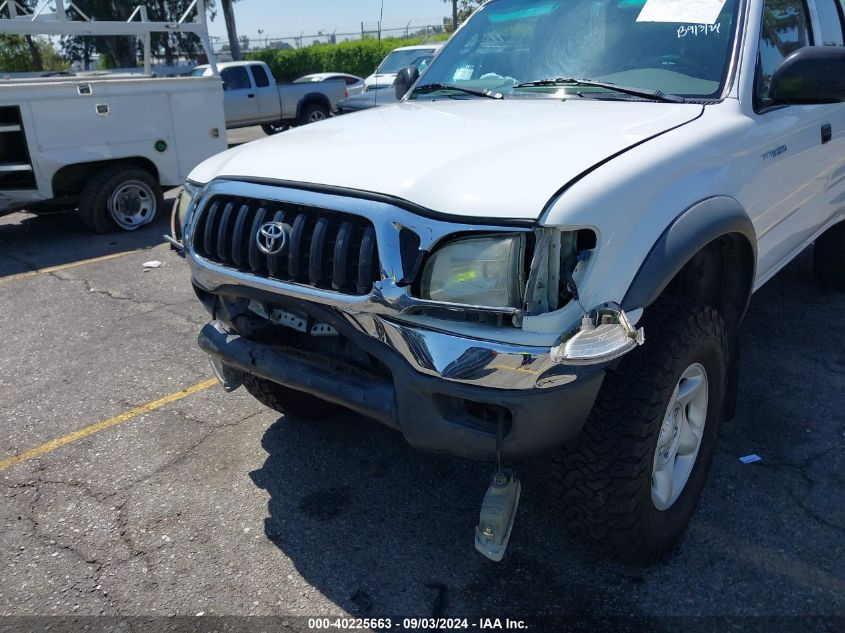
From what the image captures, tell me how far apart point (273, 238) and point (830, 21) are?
12.3 ft

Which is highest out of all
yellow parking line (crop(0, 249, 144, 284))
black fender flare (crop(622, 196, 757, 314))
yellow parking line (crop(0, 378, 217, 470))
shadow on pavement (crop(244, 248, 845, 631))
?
black fender flare (crop(622, 196, 757, 314))

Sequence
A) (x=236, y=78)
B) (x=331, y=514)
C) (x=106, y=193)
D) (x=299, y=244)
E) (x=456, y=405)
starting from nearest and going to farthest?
(x=456, y=405) → (x=299, y=244) → (x=331, y=514) → (x=106, y=193) → (x=236, y=78)

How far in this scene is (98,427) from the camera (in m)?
3.73

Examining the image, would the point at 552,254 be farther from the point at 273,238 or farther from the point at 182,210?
the point at 182,210

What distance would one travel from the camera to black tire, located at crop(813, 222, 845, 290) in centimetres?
500

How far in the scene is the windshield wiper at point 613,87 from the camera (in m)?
2.98

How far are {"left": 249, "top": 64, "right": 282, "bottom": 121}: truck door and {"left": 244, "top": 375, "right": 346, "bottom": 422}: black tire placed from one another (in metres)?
13.2

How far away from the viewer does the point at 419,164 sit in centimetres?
232

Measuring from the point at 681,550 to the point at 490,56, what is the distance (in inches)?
98.2

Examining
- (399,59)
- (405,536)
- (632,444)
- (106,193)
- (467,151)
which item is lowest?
(405,536)

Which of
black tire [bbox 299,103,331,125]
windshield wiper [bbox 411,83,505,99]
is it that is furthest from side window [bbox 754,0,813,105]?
black tire [bbox 299,103,331,125]

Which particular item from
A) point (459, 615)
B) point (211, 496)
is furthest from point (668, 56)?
point (211, 496)

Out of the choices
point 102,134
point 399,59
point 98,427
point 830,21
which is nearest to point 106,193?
point 102,134

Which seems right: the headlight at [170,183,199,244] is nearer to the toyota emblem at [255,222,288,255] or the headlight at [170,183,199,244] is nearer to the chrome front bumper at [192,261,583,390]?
the toyota emblem at [255,222,288,255]
